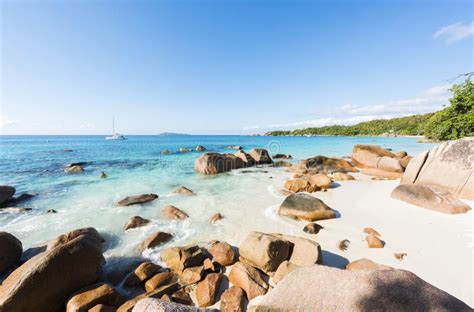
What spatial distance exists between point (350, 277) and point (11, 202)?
13.7 meters

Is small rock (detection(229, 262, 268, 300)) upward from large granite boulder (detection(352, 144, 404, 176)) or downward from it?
downward

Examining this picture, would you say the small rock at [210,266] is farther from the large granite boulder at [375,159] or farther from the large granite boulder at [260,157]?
the large granite boulder at [260,157]

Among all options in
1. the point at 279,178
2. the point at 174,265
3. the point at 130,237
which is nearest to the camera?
the point at 174,265

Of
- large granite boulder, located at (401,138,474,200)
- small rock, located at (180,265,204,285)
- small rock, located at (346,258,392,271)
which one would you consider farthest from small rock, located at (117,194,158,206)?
large granite boulder, located at (401,138,474,200)

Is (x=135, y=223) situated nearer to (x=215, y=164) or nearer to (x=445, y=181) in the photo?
(x=215, y=164)

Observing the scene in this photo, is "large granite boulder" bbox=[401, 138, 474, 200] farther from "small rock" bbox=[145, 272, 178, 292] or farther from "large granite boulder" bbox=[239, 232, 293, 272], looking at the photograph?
"small rock" bbox=[145, 272, 178, 292]

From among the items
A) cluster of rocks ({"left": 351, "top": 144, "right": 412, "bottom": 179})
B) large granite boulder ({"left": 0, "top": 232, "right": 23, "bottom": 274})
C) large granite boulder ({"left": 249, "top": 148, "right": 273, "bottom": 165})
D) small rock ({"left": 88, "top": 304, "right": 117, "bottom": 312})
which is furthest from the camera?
large granite boulder ({"left": 249, "top": 148, "right": 273, "bottom": 165})

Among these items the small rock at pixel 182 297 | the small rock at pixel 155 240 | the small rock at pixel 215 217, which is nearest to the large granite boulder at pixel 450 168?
the small rock at pixel 215 217

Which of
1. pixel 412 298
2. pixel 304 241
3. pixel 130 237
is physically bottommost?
pixel 130 237

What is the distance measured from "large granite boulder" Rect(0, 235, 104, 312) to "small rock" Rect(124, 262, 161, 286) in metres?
0.71

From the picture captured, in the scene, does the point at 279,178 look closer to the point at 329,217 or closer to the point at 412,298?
the point at 329,217

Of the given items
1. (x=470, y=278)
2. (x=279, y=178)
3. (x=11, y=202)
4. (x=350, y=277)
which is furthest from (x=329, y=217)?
(x=11, y=202)

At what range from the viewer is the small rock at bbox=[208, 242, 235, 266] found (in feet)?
13.4

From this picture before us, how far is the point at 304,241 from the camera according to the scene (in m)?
4.08
